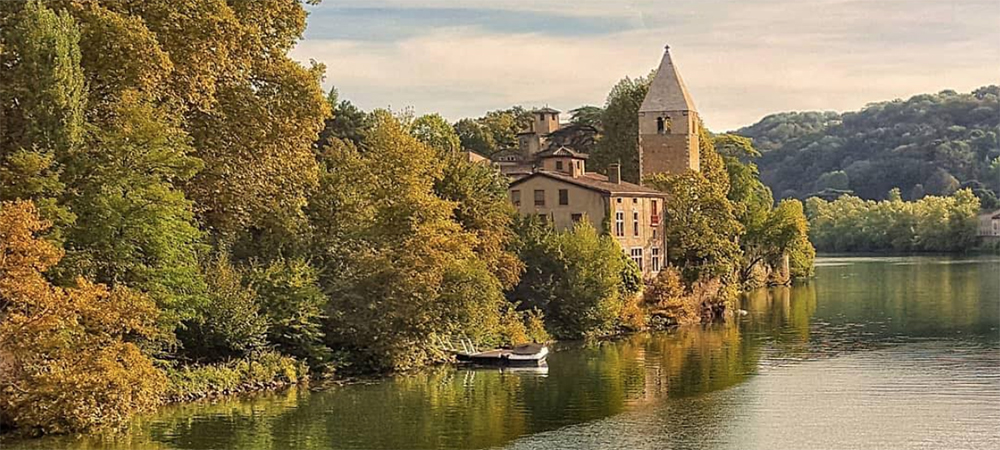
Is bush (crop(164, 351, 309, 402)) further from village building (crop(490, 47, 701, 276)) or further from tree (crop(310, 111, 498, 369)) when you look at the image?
village building (crop(490, 47, 701, 276))

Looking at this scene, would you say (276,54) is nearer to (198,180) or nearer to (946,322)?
(198,180)

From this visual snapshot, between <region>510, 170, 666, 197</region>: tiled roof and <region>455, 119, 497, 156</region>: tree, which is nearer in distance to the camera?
<region>510, 170, 666, 197</region>: tiled roof

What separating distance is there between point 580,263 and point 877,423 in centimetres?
1870

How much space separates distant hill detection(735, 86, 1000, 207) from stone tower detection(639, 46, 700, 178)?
78.3 metres

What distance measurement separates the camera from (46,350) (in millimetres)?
25828

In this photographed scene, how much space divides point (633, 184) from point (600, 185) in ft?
24.4

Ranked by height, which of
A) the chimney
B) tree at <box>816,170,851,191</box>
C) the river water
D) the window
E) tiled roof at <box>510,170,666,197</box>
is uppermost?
tree at <box>816,170,851,191</box>

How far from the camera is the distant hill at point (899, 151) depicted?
149 m

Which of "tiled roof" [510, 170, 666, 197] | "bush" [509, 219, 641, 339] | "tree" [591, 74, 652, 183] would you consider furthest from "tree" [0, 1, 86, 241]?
"tree" [591, 74, 652, 183]

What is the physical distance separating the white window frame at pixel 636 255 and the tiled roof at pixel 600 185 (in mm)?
2334

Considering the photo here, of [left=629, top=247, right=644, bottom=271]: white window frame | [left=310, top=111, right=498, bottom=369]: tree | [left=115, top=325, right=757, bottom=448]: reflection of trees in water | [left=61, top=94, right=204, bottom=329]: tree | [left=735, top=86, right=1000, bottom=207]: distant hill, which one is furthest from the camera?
[left=735, top=86, right=1000, bottom=207]: distant hill

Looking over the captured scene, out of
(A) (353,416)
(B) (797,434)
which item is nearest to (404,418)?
(A) (353,416)

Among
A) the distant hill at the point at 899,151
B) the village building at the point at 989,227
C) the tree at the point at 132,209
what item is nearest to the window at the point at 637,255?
the tree at the point at 132,209

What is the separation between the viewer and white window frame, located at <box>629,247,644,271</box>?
5344 centimetres
